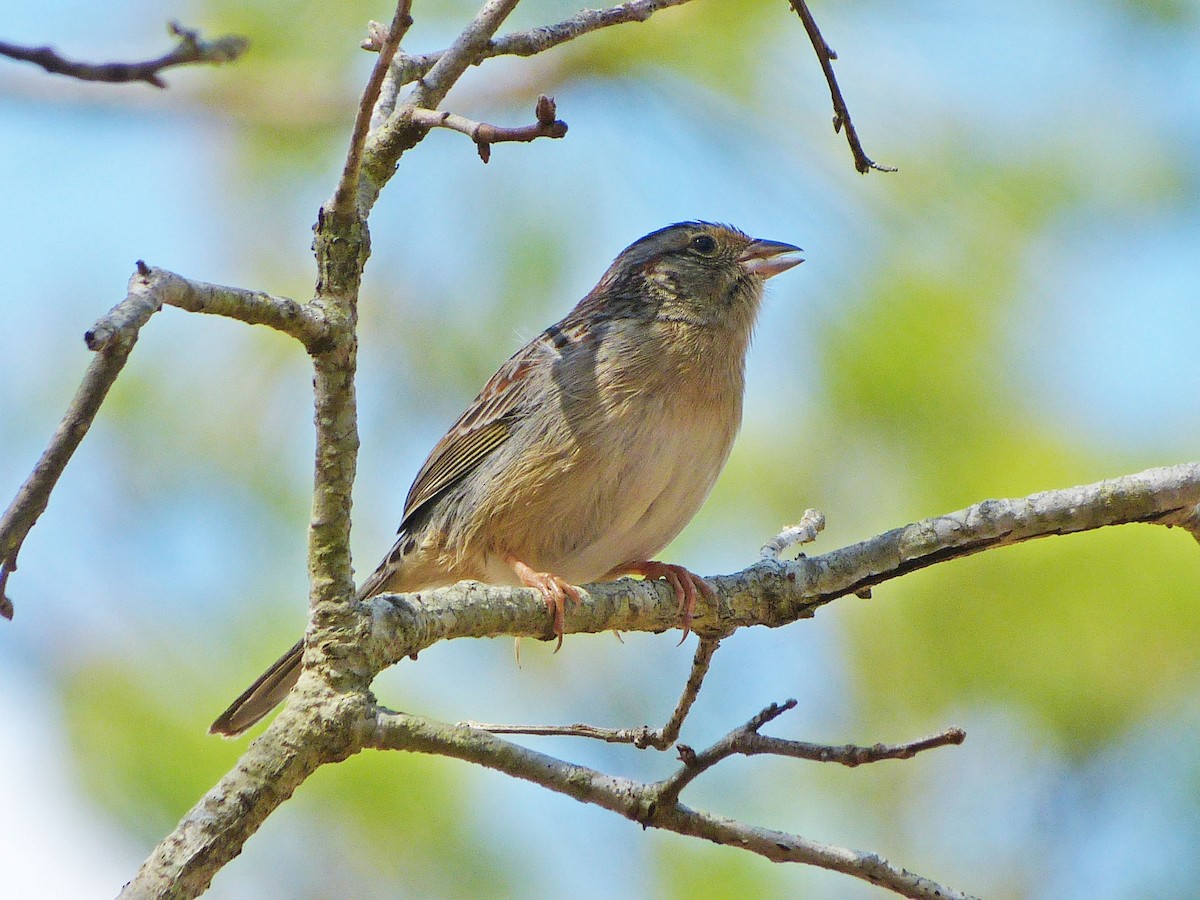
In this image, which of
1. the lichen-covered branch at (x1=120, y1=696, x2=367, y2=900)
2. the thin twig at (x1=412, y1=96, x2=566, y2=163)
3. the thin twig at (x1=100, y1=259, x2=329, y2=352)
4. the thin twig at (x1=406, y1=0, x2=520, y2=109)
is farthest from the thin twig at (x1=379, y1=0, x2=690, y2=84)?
the lichen-covered branch at (x1=120, y1=696, x2=367, y2=900)

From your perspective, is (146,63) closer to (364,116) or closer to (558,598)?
(364,116)

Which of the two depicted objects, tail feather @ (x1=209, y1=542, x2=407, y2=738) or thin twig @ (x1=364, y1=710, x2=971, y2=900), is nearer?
thin twig @ (x1=364, y1=710, x2=971, y2=900)

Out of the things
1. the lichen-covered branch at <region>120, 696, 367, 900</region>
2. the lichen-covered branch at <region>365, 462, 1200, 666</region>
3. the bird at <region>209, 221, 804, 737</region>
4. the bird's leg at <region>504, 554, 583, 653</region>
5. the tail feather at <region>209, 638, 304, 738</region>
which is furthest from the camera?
the bird at <region>209, 221, 804, 737</region>

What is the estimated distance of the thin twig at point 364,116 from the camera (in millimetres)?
2111

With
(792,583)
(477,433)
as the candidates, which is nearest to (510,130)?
(792,583)

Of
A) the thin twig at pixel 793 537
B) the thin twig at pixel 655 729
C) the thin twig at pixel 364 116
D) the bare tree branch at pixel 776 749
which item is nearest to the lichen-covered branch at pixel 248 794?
the thin twig at pixel 655 729

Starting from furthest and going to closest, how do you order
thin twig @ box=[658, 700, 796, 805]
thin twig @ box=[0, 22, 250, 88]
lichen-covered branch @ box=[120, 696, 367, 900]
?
1. thin twig @ box=[658, 700, 796, 805]
2. lichen-covered branch @ box=[120, 696, 367, 900]
3. thin twig @ box=[0, 22, 250, 88]

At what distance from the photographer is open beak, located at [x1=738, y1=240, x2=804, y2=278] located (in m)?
4.88

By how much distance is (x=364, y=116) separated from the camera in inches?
90.6

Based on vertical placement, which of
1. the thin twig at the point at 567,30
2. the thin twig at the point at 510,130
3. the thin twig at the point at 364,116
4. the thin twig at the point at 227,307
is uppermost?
the thin twig at the point at 567,30

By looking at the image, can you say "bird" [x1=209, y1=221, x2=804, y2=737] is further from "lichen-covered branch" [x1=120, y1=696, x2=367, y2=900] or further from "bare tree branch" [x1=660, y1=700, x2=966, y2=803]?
"lichen-covered branch" [x1=120, y1=696, x2=367, y2=900]

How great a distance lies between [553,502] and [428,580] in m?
0.67

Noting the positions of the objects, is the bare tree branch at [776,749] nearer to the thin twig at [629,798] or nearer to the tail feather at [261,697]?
the thin twig at [629,798]

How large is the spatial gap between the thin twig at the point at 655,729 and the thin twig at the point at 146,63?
1.72 m
